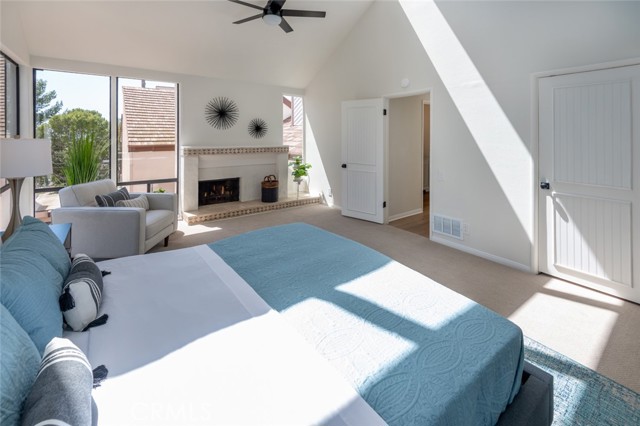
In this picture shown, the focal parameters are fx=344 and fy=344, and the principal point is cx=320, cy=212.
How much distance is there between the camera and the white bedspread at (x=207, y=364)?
3.21 ft

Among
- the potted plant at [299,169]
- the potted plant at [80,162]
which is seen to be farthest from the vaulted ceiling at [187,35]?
the potted plant at [299,169]

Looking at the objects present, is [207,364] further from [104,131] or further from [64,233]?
[104,131]

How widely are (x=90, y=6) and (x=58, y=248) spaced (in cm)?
385

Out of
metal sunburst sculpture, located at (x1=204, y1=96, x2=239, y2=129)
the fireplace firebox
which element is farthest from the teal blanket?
metal sunburst sculpture, located at (x1=204, y1=96, x2=239, y2=129)

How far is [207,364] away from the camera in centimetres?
119

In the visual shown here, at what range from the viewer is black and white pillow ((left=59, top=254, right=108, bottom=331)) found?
136 cm

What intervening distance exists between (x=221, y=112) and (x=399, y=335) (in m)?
5.93

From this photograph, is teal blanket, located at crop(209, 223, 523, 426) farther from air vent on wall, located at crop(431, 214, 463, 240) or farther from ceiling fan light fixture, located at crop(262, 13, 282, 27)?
ceiling fan light fixture, located at crop(262, 13, 282, 27)

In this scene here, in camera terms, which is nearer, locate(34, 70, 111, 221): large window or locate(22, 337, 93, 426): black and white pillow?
locate(22, 337, 93, 426): black and white pillow

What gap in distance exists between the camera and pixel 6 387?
0.79 meters

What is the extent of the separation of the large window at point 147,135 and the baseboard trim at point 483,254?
4.49 m

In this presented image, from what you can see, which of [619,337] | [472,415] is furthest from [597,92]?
[472,415]

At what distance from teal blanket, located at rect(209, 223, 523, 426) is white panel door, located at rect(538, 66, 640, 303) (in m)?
2.33

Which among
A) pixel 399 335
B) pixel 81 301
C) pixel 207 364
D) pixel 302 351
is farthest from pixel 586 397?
pixel 81 301
